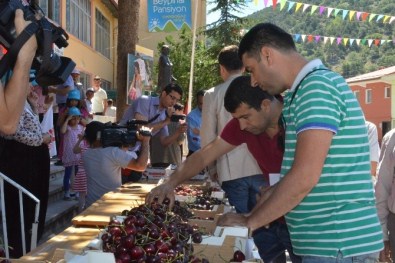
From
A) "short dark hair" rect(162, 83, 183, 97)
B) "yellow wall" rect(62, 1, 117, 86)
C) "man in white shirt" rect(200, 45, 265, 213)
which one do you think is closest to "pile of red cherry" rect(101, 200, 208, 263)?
"man in white shirt" rect(200, 45, 265, 213)

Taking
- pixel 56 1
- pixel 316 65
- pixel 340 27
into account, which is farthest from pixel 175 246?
pixel 340 27

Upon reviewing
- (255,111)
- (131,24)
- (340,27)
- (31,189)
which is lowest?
(31,189)

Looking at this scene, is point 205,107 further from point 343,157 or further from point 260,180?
point 343,157

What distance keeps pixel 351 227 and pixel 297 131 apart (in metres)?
0.49

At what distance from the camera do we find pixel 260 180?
5.04 meters

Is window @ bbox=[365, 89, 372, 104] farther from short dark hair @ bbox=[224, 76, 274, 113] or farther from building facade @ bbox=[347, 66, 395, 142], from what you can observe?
short dark hair @ bbox=[224, 76, 274, 113]

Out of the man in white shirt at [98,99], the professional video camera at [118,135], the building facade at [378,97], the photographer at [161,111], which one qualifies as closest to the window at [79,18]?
the man in white shirt at [98,99]

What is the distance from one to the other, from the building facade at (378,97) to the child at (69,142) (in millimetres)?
40194

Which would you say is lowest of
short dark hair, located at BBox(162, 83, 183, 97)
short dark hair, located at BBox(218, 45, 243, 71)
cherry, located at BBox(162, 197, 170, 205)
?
cherry, located at BBox(162, 197, 170, 205)

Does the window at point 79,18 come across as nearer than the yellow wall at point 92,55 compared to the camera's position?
Yes

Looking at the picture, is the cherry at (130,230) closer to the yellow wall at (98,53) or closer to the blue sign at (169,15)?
the yellow wall at (98,53)

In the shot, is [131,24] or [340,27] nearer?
[131,24]

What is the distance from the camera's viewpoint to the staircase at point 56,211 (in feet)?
22.3

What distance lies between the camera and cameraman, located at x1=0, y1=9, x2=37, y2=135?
283 centimetres
